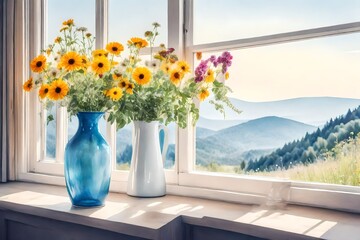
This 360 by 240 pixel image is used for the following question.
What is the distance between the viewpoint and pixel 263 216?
127 cm

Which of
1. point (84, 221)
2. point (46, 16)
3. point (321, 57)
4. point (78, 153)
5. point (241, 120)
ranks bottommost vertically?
point (84, 221)

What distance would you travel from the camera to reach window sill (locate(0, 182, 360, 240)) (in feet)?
3.72

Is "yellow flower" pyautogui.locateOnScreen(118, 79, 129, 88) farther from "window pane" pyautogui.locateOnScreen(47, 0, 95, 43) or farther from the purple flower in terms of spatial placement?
"window pane" pyautogui.locateOnScreen(47, 0, 95, 43)

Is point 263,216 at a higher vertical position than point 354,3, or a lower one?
lower

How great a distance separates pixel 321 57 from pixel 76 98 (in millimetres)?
926

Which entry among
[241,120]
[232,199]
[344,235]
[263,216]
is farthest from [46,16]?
[344,235]

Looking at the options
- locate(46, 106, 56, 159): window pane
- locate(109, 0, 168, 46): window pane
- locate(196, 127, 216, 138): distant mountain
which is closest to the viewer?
locate(196, 127, 216, 138): distant mountain

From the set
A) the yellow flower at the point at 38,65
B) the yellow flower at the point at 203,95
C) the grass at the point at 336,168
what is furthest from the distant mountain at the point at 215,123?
the yellow flower at the point at 38,65

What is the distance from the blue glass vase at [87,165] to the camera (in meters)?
1.47

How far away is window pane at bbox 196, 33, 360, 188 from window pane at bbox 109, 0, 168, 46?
0.40m

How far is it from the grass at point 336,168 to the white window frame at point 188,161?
0.12ft

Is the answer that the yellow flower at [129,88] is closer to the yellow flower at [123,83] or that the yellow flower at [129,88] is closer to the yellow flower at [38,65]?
the yellow flower at [123,83]

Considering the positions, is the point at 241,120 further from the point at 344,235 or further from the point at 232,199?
the point at 344,235


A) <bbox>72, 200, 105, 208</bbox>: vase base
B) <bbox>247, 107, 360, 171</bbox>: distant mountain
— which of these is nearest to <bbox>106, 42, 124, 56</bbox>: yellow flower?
<bbox>72, 200, 105, 208</bbox>: vase base
